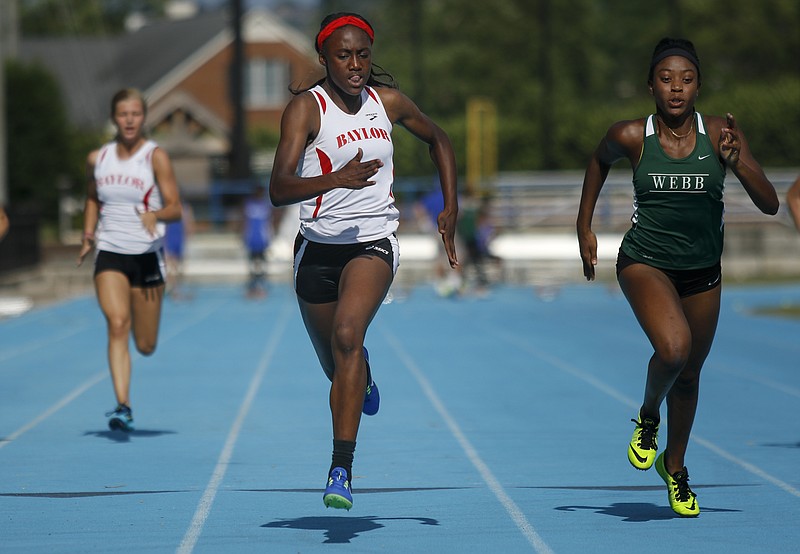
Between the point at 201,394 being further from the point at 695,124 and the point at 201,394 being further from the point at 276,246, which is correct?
the point at 276,246

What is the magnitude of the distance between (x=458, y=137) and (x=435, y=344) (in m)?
37.2

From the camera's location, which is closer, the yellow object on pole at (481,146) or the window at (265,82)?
the yellow object on pole at (481,146)

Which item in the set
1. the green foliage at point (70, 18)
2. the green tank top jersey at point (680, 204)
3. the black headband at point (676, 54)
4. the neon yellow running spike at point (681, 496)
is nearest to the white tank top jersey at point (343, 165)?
the green tank top jersey at point (680, 204)

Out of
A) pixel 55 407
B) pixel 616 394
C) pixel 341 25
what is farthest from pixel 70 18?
pixel 341 25

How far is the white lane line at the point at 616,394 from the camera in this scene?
8.00 meters

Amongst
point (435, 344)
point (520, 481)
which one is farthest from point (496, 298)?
point (520, 481)

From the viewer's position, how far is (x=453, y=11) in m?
85.2

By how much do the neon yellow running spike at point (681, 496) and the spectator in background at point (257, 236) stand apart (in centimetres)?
1943

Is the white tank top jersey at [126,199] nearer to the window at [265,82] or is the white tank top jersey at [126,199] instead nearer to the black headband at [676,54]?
the black headband at [676,54]

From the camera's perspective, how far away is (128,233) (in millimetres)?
9719

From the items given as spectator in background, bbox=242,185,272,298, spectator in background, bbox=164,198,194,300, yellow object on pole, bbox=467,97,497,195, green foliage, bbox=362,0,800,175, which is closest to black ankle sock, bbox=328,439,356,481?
spectator in background, bbox=164,198,194,300

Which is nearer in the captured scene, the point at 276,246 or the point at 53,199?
the point at 276,246

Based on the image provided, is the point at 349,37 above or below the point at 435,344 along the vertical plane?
above

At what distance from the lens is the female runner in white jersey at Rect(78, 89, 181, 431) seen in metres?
9.67
